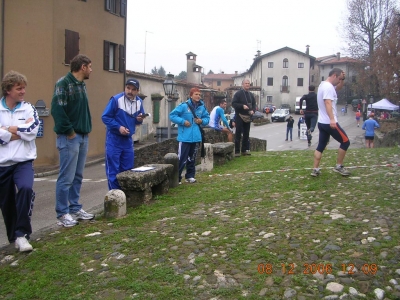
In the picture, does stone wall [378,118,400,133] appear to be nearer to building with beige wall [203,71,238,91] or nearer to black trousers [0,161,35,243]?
black trousers [0,161,35,243]

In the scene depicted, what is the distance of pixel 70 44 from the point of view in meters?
22.5

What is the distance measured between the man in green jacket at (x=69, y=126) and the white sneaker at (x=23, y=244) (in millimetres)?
858

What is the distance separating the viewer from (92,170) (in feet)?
68.0

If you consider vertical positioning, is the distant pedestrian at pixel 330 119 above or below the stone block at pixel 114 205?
above

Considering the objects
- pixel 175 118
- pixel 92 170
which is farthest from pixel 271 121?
pixel 175 118

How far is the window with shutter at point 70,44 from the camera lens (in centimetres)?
2222

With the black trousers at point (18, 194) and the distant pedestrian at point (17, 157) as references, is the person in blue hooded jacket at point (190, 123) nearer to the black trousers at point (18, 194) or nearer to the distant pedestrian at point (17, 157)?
the distant pedestrian at point (17, 157)

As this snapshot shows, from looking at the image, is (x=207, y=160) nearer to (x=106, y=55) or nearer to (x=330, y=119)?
(x=330, y=119)

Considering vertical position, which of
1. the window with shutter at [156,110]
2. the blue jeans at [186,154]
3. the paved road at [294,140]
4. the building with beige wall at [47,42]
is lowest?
the paved road at [294,140]

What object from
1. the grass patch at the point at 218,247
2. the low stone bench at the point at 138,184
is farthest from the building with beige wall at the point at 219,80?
the grass patch at the point at 218,247

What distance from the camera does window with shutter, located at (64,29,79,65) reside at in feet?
72.9

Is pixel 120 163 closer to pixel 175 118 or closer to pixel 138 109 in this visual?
pixel 138 109

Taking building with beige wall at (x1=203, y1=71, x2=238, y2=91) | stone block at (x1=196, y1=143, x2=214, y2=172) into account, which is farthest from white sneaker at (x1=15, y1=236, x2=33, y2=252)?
building with beige wall at (x1=203, y1=71, x2=238, y2=91)
